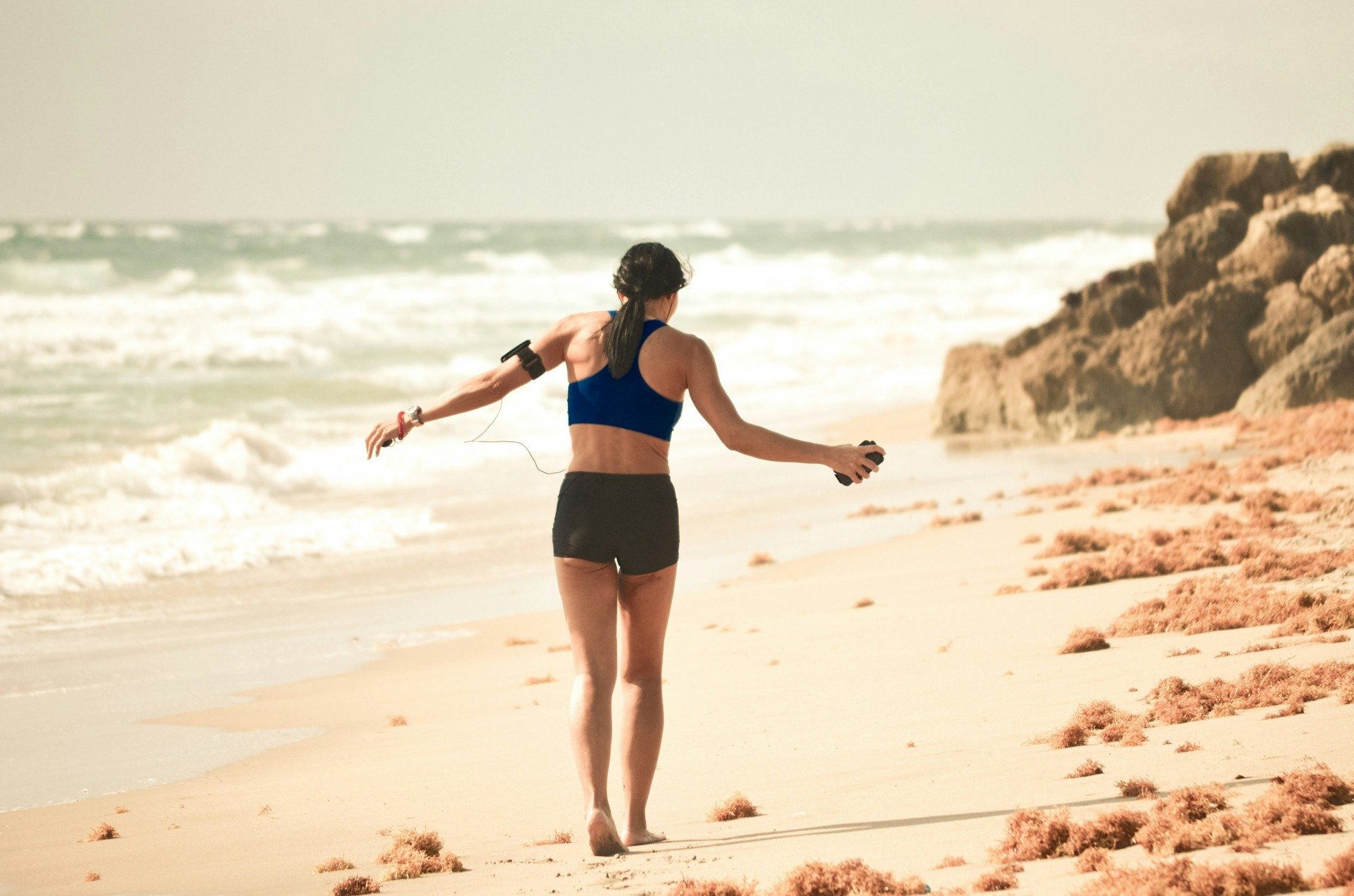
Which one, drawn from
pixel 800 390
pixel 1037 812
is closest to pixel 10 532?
pixel 1037 812

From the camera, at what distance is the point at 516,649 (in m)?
9.12

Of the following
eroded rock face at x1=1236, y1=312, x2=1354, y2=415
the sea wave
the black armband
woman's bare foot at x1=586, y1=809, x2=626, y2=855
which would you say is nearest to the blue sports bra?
the black armband

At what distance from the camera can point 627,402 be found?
482 centimetres

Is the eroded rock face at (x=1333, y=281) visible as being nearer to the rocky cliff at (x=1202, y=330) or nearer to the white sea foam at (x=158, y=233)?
the rocky cliff at (x=1202, y=330)

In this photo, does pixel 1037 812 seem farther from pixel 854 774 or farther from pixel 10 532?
pixel 10 532

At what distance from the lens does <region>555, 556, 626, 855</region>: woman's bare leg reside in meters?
4.86

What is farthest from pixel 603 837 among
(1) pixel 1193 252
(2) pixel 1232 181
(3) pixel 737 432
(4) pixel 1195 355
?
(2) pixel 1232 181

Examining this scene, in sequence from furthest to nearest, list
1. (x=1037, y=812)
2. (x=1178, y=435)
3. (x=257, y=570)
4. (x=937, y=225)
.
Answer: (x=937, y=225) < (x=1178, y=435) < (x=257, y=570) < (x=1037, y=812)

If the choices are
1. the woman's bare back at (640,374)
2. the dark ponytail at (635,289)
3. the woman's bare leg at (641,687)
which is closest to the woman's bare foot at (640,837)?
the woman's bare leg at (641,687)

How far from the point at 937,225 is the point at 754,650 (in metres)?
128

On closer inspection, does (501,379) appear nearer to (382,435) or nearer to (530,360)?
(530,360)

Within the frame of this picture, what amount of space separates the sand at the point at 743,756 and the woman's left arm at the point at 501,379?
1.54 meters

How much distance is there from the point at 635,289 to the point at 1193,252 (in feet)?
50.3

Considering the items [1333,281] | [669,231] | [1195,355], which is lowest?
[1195,355]
